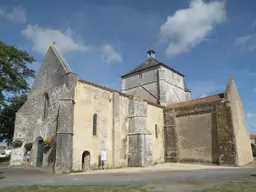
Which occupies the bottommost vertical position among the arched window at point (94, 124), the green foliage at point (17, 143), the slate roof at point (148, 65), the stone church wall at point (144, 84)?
the green foliage at point (17, 143)

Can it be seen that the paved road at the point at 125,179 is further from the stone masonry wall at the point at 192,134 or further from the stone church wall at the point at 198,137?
the stone masonry wall at the point at 192,134

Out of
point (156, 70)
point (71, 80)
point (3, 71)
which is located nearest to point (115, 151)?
point (71, 80)

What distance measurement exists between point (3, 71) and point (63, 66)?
1130 cm

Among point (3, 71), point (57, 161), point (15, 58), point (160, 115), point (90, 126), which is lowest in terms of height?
point (57, 161)

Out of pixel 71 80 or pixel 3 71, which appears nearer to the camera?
pixel 71 80

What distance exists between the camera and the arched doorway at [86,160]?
17312mm

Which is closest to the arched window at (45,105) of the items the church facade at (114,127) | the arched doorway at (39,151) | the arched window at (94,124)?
the church facade at (114,127)

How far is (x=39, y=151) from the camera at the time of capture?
19422mm

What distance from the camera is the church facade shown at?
1706cm

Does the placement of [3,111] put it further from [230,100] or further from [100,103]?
[230,100]

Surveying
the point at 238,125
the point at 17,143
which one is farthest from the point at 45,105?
the point at 238,125

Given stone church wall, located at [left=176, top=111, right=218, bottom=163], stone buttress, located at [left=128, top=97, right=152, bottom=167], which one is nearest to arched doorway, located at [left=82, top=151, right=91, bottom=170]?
stone buttress, located at [left=128, top=97, right=152, bottom=167]

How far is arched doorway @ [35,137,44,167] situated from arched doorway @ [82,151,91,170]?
436 cm

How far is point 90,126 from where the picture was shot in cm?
1802
